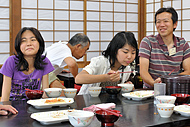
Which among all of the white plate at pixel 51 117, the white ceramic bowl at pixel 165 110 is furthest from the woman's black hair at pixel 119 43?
the white plate at pixel 51 117

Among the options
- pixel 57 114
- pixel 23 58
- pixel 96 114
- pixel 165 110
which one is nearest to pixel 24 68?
pixel 23 58

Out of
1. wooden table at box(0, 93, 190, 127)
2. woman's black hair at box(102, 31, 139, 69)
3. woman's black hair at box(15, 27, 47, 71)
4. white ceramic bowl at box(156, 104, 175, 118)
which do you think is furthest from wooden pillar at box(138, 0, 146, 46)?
white ceramic bowl at box(156, 104, 175, 118)

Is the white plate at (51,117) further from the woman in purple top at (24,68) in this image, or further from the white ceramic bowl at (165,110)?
the woman in purple top at (24,68)

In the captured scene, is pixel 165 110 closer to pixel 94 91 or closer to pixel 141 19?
pixel 94 91

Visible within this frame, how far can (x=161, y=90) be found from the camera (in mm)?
1741

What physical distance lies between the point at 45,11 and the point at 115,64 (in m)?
3.44

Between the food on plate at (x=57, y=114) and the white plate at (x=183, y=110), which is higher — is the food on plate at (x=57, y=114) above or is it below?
above

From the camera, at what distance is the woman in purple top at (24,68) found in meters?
2.10

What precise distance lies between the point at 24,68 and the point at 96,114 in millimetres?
1112

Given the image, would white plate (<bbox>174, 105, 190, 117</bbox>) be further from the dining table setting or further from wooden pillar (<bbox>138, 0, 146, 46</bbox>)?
wooden pillar (<bbox>138, 0, 146, 46</bbox>)

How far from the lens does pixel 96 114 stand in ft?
3.96

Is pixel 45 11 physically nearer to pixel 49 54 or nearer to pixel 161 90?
pixel 49 54

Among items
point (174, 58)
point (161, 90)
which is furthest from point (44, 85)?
point (174, 58)

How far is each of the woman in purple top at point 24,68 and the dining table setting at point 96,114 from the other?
1.38 ft
